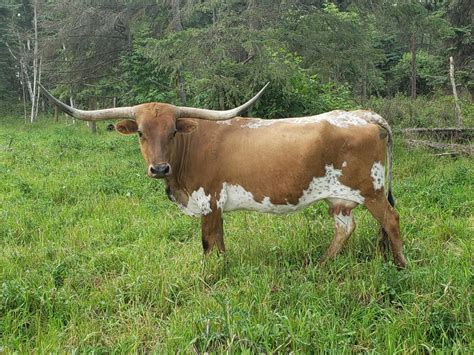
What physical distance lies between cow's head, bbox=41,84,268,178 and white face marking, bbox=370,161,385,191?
1370mm

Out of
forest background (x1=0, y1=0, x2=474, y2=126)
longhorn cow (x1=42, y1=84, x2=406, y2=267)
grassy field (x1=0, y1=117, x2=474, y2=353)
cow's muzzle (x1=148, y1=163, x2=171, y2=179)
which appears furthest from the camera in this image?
forest background (x1=0, y1=0, x2=474, y2=126)

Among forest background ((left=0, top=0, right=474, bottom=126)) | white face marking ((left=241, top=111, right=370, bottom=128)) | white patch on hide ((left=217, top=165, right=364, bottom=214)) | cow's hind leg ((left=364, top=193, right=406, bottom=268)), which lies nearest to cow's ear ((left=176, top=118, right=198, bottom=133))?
white patch on hide ((left=217, top=165, right=364, bottom=214))

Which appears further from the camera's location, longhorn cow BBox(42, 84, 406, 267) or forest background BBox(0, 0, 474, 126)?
forest background BBox(0, 0, 474, 126)

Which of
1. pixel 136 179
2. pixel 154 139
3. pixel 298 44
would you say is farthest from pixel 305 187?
pixel 298 44

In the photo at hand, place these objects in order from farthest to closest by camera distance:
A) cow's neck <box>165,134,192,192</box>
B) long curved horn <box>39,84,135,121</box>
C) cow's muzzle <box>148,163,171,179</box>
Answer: cow's neck <box>165,134,192,192</box>
long curved horn <box>39,84,135,121</box>
cow's muzzle <box>148,163,171,179</box>

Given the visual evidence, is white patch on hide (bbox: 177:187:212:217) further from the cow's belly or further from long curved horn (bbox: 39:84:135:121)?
long curved horn (bbox: 39:84:135:121)

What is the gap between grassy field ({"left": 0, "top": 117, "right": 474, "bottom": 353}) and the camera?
3.09m

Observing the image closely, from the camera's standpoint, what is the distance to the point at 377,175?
14.5ft

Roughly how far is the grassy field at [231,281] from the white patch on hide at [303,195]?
48cm

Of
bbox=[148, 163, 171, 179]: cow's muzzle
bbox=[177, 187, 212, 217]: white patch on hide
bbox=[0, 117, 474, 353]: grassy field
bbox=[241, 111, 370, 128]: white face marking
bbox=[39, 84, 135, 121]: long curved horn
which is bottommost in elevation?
bbox=[0, 117, 474, 353]: grassy field

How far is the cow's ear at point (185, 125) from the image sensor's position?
14.8 feet

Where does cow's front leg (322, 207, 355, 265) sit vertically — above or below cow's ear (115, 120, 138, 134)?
below

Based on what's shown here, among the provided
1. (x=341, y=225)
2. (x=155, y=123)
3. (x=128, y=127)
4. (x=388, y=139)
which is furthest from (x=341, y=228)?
(x=128, y=127)

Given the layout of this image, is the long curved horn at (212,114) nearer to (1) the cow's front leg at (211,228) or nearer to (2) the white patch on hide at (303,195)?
(2) the white patch on hide at (303,195)
